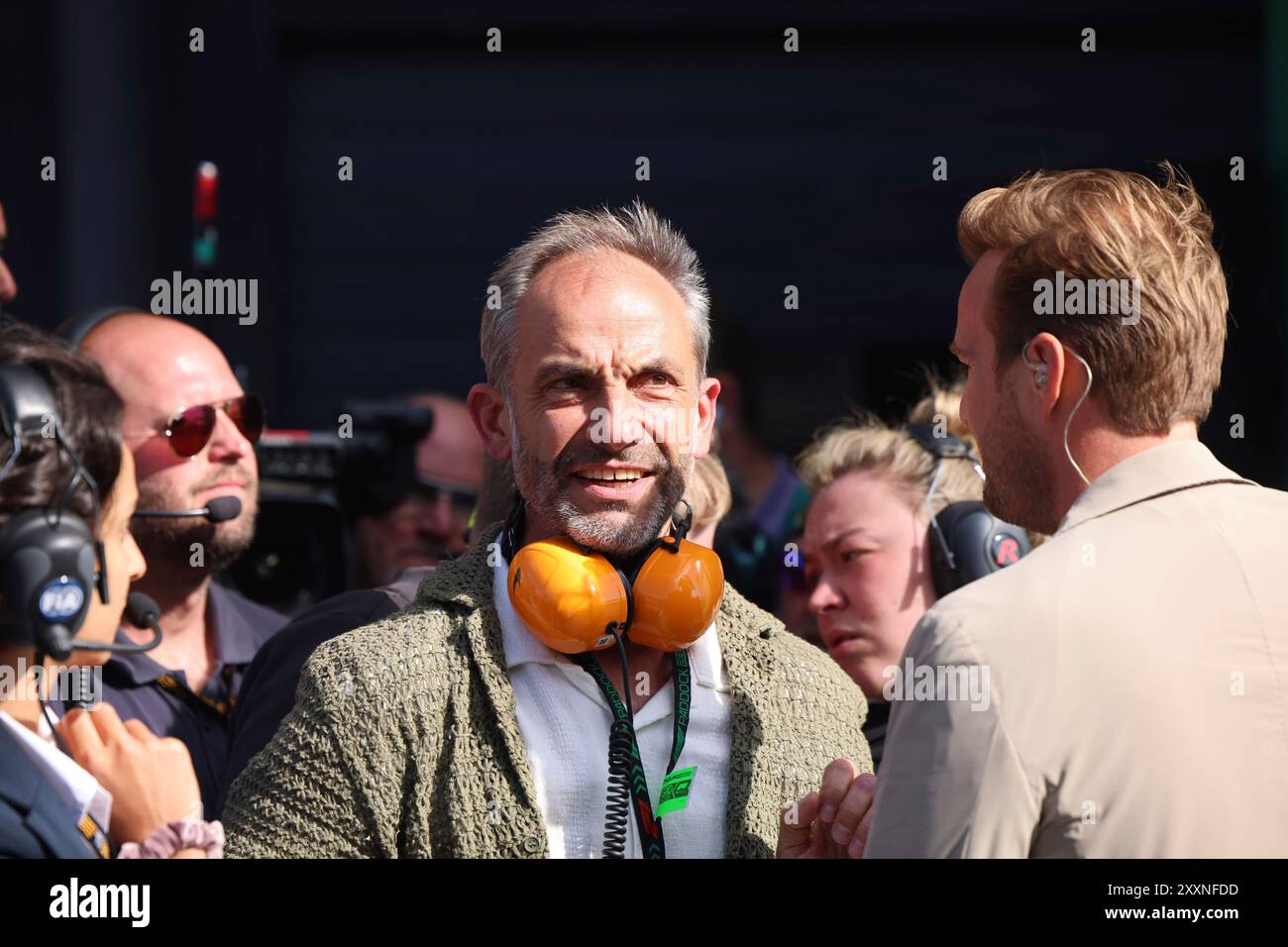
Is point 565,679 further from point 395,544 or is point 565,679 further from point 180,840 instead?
point 395,544

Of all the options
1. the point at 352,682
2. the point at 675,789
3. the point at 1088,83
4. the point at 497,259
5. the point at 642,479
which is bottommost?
the point at 675,789

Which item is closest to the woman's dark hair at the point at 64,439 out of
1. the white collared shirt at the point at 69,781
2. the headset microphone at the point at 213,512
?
the white collared shirt at the point at 69,781

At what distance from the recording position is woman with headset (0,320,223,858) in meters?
2.07

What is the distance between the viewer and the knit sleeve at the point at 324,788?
225 cm

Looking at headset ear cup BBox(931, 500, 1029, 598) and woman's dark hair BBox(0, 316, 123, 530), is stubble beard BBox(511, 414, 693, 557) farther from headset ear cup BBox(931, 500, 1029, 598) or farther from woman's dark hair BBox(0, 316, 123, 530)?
headset ear cup BBox(931, 500, 1029, 598)

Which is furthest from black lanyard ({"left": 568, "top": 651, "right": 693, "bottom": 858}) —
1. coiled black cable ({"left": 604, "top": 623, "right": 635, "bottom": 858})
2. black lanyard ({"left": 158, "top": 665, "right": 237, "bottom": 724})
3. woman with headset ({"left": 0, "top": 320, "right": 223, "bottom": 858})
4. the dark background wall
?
the dark background wall

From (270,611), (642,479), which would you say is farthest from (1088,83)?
(642,479)

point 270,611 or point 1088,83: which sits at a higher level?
point 1088,83

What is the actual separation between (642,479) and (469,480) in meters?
2.26

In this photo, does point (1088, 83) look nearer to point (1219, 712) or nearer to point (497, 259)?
point (497, 259)

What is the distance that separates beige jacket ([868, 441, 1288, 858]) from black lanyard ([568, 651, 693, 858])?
1.44 feet

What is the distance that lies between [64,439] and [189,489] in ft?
4.28

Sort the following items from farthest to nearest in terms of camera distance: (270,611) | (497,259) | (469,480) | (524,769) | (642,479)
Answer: (497,259) → (469,480) → (270,611) → (642,479) → (524,769)
